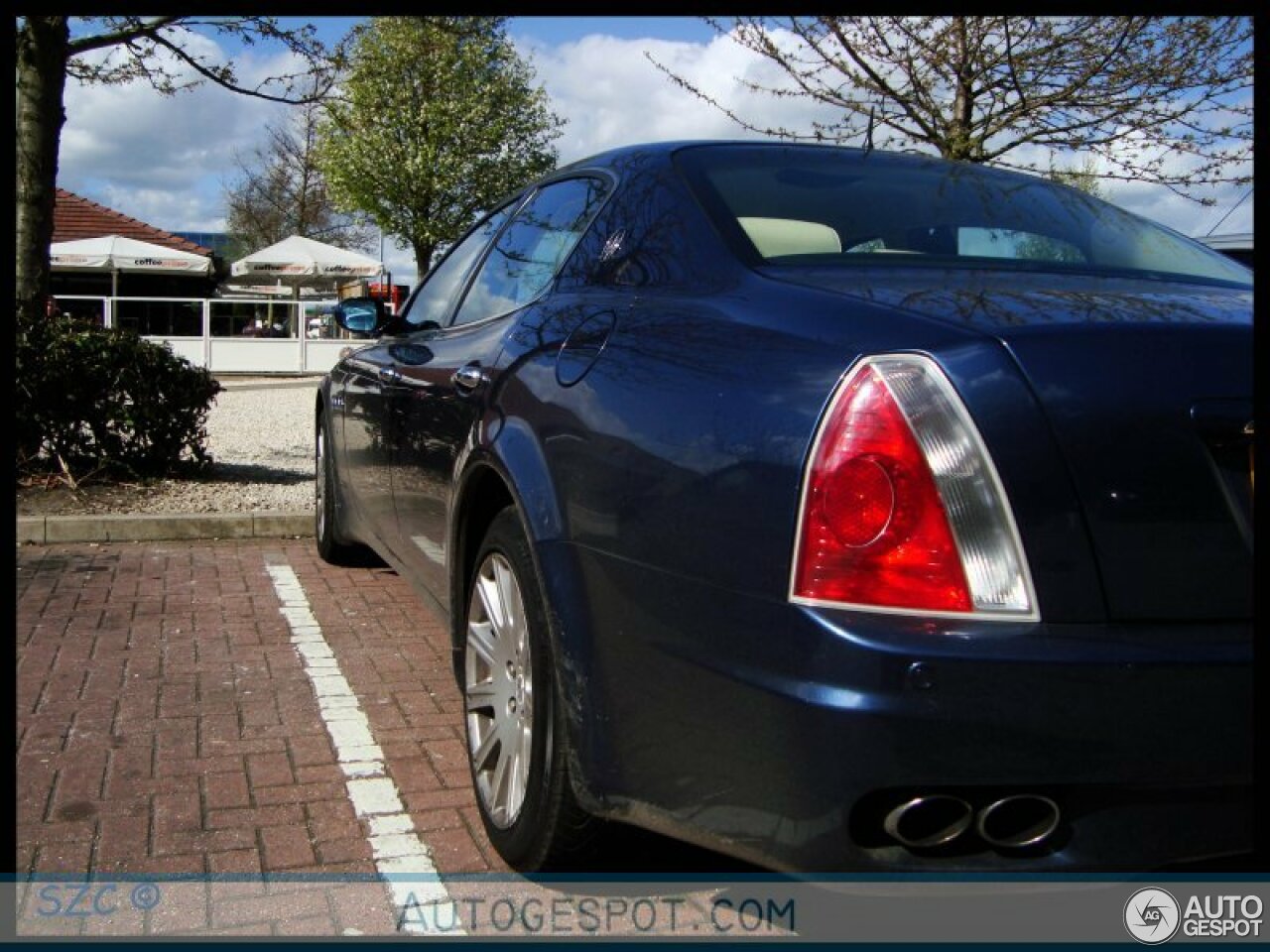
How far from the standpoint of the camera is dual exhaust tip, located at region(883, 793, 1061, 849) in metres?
1.81

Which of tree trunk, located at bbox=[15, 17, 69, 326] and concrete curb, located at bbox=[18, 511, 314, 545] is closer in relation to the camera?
concrete curb, located at bbox=[18, 511, 314, 545]

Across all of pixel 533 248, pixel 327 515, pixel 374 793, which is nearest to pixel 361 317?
pixel 533 248

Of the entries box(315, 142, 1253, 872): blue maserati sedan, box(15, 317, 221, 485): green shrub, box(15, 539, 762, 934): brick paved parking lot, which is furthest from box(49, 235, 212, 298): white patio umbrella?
box(315, 142, 1253, 872): blue maserati sedan

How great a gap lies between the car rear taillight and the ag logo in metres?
0.62

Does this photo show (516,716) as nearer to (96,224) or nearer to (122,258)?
(122,258)

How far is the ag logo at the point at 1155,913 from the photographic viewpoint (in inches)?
79.6

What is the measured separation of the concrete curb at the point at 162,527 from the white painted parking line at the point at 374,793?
6.70 feet

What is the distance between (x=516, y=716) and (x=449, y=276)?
85.1 inches

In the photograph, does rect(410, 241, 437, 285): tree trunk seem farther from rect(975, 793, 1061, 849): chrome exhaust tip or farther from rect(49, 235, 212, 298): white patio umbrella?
rect(975, 793, 1061, 849): chrome exhaust tip

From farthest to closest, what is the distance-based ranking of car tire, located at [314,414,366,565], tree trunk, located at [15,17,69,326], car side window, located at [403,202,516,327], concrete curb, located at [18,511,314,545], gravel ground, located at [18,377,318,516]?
1. tree trunk, located at [15,17,69,326]
2. gravel ground, located at [18,377,318,516]
3. concrete curb, located at [18,511,314,545]
4. car tire, located at [314,414,366,565]
5. car side window, located at [403,202,516,327]

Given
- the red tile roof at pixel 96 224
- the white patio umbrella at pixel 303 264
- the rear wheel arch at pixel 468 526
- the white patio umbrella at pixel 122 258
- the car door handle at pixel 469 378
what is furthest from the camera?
the red tile roof at pixel 96 224

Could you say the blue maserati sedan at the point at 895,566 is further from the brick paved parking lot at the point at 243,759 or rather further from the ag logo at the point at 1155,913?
the brick paved parking lot at the point at 243,759

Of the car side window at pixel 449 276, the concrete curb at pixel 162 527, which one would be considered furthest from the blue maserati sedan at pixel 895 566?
the concrete curb at pixel 162 527

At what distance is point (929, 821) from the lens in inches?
71.9
